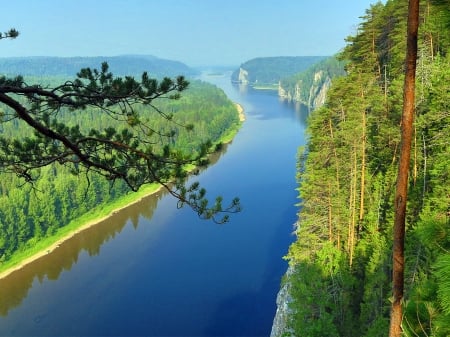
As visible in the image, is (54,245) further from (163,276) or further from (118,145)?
(118,145)

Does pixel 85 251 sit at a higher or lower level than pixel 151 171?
lower

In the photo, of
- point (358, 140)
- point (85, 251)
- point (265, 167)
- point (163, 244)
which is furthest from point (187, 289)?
point (265, 167)

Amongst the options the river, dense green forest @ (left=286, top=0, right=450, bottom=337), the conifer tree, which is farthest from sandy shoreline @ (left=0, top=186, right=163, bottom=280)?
the conifer tree

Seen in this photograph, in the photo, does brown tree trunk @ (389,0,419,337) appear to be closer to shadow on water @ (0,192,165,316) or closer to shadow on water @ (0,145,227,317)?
shadow on water @ (0,145,227,317)

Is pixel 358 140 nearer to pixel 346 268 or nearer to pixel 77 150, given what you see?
pixel 346 268

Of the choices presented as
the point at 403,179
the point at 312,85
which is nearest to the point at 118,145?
the point at 403,179
